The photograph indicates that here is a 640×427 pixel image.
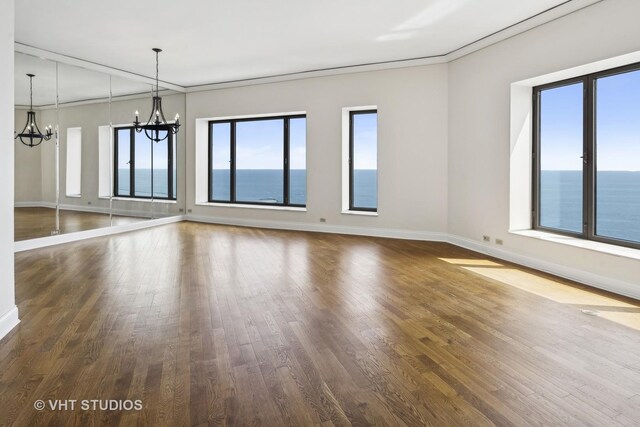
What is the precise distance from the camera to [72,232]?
22.4 ft

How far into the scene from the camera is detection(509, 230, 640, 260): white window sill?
4.11m

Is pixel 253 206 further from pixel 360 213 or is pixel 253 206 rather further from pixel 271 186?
pixel 360 213

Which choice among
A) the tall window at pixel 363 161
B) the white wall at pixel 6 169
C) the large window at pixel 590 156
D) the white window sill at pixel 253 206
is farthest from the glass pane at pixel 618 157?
the white wall at pixel 6 169

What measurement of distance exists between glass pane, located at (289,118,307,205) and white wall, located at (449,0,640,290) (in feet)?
10.3

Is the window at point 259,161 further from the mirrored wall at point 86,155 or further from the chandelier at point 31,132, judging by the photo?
the chandelier at point 31,132

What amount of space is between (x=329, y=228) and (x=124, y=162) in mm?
4212

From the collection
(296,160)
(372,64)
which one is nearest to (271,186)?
(296,160)

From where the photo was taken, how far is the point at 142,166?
8.37 meters

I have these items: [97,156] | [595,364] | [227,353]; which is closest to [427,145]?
[595,364]

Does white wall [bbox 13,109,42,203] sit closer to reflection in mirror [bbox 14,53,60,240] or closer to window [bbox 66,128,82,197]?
reflection in mirror [bbox 14,53,60,240]

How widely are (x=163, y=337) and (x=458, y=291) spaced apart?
2766mm

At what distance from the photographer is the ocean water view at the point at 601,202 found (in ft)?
14.3

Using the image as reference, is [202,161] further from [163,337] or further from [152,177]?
[163,337]

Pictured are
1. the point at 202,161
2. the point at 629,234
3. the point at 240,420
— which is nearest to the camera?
the point at 240,420
